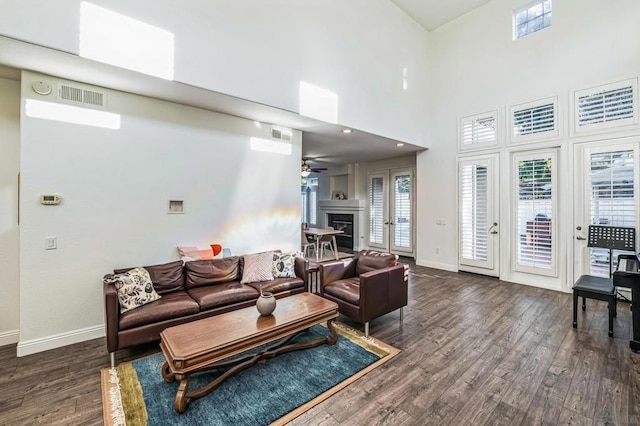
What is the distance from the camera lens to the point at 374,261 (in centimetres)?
375

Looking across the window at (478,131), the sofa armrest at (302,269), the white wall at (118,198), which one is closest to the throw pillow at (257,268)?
the sofa armrest at (302,269)

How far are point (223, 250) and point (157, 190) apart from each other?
1177 millimetres

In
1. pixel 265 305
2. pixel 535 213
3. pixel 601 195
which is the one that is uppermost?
pixel 601 195

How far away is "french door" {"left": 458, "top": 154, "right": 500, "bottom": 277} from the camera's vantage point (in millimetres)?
5438

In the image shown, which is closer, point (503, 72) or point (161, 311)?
point (161, 311)

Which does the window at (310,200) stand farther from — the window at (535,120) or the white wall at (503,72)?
the window at (535,120)

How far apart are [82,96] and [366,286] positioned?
371cm

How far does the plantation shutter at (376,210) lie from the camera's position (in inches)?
331

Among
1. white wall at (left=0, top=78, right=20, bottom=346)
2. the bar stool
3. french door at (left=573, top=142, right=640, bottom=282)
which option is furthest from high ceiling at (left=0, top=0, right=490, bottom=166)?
the bar stool

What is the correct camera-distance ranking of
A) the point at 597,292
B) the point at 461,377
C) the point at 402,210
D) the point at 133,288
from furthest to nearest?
the point at 402,210
the point at 597,292
the point at 133,288
the point at 461,377

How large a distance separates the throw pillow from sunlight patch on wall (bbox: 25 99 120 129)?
225cm

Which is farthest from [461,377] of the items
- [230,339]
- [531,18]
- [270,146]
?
[531,18]

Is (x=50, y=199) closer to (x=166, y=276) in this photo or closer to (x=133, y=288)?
(x=133, y=288)

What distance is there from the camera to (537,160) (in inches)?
195
